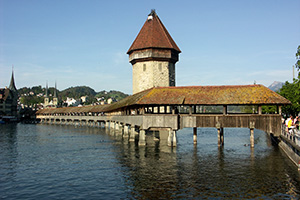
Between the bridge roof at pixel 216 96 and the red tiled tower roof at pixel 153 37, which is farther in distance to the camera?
the red tiled tower roof at pixel 153 37

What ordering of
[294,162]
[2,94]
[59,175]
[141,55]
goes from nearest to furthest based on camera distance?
[59,175]
[294,162]
[141,55]
[2,94]

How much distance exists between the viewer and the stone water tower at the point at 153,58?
5384 cm

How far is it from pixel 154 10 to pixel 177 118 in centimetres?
3627

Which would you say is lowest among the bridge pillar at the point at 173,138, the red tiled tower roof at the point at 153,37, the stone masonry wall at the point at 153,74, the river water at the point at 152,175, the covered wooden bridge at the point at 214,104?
the river water at the point at 152,175

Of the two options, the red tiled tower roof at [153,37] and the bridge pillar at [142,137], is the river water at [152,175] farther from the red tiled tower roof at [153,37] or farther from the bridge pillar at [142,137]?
the red tiled tower roof at [153,37]

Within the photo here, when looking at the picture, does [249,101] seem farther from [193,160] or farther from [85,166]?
[85,166]

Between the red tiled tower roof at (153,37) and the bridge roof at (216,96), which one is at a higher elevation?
the red tiled tower roof at (153,37)

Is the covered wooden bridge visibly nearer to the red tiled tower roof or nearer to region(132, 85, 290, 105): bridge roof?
region(132, 85, 290, 105): bridge roof

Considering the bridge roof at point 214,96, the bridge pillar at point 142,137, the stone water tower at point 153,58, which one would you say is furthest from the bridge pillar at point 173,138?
the stone water tower at point 153,58

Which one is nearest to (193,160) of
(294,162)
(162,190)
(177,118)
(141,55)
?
(177,118)

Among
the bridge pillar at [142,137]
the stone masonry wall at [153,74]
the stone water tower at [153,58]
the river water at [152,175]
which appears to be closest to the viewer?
the river water at [152,175]

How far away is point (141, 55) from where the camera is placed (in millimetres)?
54469

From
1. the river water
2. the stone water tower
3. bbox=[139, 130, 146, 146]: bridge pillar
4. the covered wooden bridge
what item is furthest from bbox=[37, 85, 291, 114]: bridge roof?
the stone water tower

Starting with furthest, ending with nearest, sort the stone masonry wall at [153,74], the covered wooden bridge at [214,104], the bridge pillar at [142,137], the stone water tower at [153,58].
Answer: the stone masonry wall at [153,74] < the stone water tower at [153,58] < the bridge pillar at [142,137] < the covered wooden bridge at [214,104]
